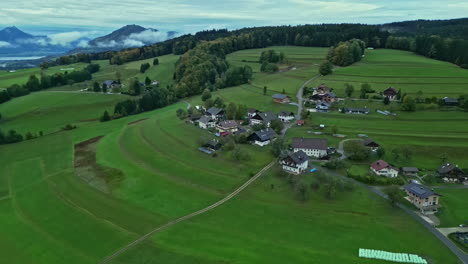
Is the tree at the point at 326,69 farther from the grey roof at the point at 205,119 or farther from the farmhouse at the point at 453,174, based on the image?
the farmhouse at the point at 453,174

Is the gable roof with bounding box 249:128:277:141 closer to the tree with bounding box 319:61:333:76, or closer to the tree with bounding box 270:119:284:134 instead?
the tree with bounding box 270:119:284:134

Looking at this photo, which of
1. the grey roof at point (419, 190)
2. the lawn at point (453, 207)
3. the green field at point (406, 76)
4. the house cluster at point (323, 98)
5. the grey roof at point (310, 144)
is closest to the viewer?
the lawn at point (453, 207)

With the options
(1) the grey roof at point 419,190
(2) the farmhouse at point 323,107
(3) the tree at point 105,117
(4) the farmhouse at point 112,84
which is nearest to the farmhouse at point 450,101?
(2) the farmhouse at point 323,107

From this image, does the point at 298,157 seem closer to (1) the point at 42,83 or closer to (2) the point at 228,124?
(2) the point at 228,124

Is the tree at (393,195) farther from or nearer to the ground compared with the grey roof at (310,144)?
nearer to the ground

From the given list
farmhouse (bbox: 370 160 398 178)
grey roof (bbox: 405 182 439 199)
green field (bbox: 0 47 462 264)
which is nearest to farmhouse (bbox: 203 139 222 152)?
green field (bbox: 0 47 462 264)

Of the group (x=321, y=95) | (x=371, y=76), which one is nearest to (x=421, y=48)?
A: (x=371, y=76)

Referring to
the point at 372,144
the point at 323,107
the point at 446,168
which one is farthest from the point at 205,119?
the point at 446,168
